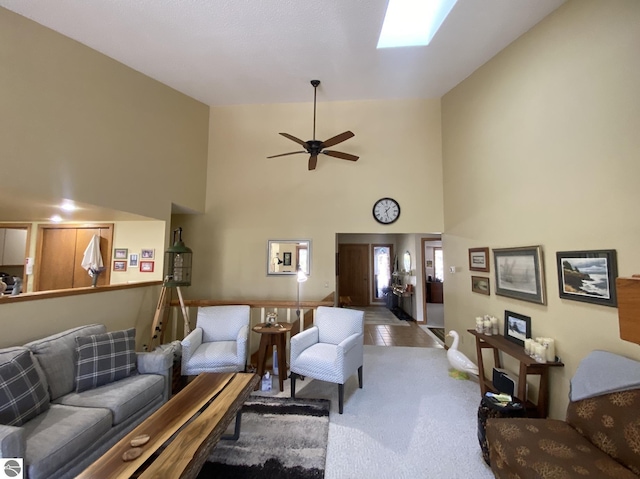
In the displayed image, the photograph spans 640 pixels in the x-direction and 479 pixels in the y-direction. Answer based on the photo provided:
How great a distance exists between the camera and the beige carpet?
Answer: 6.64m

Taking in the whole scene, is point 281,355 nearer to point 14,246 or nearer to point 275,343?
point 275,343

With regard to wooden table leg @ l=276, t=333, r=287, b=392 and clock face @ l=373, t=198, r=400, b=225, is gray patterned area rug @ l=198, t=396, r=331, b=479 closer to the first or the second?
wooden table leg @ l=276, t=333, r=287, b=392

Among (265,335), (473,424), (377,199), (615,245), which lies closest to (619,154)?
(615,245)

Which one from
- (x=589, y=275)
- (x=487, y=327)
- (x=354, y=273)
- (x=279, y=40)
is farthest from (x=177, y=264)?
(x=354, y=273)

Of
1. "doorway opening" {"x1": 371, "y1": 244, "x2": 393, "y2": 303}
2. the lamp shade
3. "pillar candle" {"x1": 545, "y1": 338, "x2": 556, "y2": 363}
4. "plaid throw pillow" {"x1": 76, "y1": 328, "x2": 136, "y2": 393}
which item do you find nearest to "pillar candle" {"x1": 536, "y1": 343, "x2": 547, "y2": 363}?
"pillar candle" {"x1": 545, "y1": 338, "x2": 556, "y2": 363}

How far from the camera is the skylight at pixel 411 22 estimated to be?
3.12 m

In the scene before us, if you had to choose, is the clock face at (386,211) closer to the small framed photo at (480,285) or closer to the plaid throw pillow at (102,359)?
the small framed photo at (480,285)

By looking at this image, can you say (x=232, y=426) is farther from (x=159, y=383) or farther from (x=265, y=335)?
(x=265, y=335)

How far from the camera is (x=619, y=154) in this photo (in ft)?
6.61

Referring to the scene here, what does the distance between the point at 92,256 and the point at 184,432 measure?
3741mm

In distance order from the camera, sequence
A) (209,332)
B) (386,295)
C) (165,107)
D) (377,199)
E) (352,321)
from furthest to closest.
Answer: (386,295) → (377,199) → (165,107) → (209,332) → (352,321)

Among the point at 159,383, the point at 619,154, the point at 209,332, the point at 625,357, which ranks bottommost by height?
the point at 159,383

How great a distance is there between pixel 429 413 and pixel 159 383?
102 inches

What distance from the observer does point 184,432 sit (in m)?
1.61
